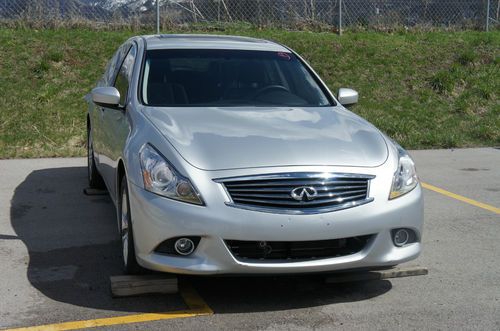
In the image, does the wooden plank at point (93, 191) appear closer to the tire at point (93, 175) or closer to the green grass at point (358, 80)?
the tire at point (93, 175)

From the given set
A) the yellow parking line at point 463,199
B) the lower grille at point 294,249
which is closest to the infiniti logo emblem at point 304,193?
the lower grille at point 294,249

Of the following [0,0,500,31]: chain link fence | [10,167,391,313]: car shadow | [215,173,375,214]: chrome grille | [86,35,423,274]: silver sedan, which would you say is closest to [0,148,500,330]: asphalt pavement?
[10,167,391,313]: car shadow

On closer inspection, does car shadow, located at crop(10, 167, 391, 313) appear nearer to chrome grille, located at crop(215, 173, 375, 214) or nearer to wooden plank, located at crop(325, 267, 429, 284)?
wooden plank, located at crop(325, 267, 429, 284)

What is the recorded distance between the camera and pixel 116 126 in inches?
239

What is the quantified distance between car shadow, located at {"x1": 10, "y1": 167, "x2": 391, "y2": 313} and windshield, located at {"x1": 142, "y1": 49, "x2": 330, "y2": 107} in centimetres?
133

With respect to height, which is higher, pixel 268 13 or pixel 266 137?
pixel 266 137

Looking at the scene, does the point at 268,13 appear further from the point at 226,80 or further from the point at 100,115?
the point at 226,80

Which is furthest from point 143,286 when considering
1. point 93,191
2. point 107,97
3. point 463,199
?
point 463,199

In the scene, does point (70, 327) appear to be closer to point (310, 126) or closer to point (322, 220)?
point (322, 220)

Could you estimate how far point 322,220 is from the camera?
4551 millimetres

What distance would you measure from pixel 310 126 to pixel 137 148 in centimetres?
123

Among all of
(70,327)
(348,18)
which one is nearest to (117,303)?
(70,327)

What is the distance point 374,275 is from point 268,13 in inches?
473

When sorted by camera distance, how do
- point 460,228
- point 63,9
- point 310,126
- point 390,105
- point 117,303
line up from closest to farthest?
point 117,303 → point 310,126 → point 460,228 → point 390,105 → point 63,9
